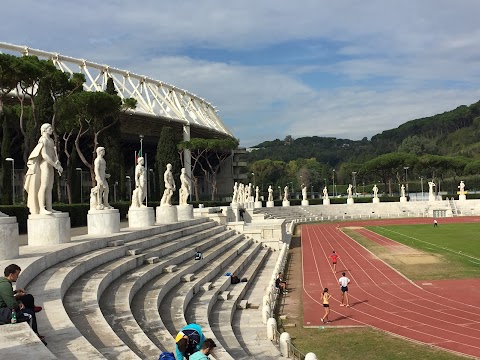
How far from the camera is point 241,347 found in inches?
421

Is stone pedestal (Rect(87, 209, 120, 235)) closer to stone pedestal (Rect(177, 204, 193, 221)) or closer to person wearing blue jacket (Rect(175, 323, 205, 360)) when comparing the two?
stone pedestal (Rect(177, 204, 193, 221))

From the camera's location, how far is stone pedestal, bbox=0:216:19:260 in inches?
421

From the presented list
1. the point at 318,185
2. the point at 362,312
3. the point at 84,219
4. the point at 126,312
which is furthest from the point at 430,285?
the point at 318,185

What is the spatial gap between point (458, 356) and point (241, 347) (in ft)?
15.5

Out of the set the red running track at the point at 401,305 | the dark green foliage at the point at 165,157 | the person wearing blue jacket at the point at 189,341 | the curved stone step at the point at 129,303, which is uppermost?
the dark green foliage at the point at 165,157

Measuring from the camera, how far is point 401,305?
16.3 m

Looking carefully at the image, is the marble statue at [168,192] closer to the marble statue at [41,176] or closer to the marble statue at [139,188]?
the marble statue at [139,188]

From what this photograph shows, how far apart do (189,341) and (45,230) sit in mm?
9893

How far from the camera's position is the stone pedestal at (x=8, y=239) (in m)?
10.7

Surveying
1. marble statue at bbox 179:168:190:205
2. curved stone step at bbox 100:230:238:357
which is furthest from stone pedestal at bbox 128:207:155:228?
marble statue at bbox 179:168:190:205

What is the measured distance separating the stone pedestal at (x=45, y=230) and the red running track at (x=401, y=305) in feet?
24.4

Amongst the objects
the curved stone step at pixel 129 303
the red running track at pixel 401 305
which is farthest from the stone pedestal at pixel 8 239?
the red running track at pixel 401 305

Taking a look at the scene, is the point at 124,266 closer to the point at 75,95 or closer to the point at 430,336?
the point at 430,336

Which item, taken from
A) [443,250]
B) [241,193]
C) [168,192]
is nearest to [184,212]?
[168,192]
